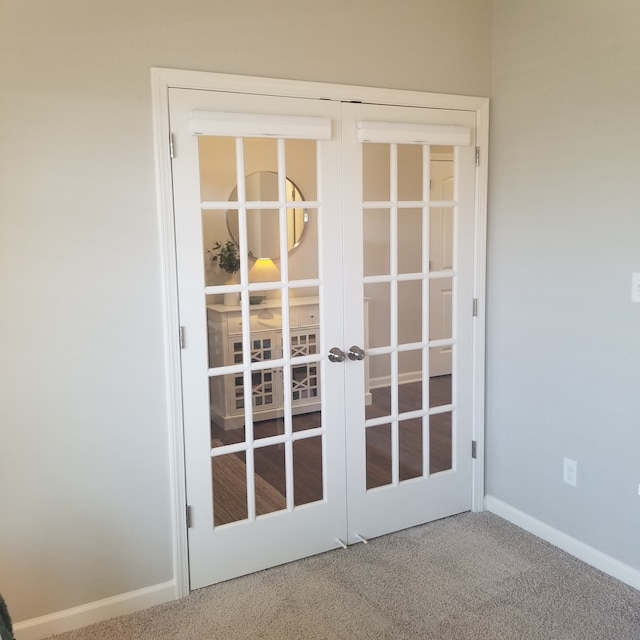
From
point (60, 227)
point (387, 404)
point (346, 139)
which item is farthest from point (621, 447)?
point (60, 227)

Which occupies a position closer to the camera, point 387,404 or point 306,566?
point 306,566

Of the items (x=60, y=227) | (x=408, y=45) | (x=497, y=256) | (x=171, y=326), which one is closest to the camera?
(x=60, y=227)

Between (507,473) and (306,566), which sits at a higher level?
(507,473)

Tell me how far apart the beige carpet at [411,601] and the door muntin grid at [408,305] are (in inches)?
17.1

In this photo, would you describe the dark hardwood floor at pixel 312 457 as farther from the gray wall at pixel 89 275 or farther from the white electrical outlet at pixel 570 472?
the white electrical outlet at pixel 570 472

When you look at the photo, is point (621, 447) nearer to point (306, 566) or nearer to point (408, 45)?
point (306, 566)

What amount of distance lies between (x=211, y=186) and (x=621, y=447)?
6.45 ft

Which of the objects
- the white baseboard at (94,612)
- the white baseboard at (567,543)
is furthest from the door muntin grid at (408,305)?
the white baseboard at (94,612)

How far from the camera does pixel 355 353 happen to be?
2.81 metres

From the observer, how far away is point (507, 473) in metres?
3.14

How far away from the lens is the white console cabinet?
2.58m

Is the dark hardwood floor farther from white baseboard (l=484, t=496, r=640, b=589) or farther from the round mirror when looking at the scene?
the round mirror

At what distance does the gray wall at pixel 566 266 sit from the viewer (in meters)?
2.48

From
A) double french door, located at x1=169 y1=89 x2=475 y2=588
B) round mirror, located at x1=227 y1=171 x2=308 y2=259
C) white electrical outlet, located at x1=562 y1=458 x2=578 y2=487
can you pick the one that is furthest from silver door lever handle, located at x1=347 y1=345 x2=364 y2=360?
white electrical outlet, located at x1=562 y1=458 x2=578 y2=487
